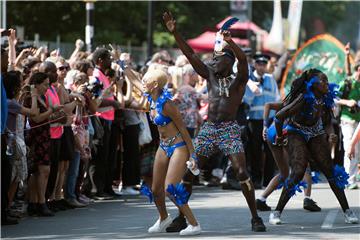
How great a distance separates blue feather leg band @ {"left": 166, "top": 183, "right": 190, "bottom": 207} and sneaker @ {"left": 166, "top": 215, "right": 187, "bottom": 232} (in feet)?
1.40

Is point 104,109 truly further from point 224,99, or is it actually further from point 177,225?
point 177,225

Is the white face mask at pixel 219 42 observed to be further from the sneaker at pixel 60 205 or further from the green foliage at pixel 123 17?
the green foliage at pixel 123 17

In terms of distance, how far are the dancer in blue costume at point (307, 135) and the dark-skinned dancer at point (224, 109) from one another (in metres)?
0.82

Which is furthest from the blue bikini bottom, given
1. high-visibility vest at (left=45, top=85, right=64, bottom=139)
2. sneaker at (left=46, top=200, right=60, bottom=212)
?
sneaker at (left=46, top=200, right=60, bottom=212)

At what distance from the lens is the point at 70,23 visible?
122ft

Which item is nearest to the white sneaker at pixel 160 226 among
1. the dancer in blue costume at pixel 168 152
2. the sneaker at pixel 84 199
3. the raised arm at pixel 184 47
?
the dancer in blue costume at pixel 168 152

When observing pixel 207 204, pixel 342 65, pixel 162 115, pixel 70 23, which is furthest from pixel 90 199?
pixel 70 23

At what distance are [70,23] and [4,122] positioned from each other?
2556cm

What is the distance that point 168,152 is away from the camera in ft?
38.5

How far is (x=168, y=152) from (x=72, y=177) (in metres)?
3.36

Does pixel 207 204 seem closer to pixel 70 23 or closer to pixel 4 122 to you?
pixel 4 122

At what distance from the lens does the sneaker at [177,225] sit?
11.9m

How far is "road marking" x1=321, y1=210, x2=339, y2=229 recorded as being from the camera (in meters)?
12.5

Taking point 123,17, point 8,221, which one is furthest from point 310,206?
point 123,17
